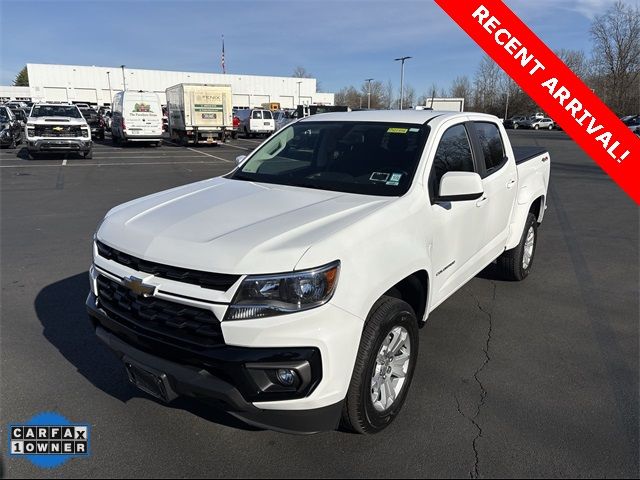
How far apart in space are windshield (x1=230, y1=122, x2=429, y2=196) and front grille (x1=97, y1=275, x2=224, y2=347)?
1461 mm

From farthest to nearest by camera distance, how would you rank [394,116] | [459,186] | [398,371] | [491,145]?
[491,145]
[394,116]
[459,186]
[398,371]

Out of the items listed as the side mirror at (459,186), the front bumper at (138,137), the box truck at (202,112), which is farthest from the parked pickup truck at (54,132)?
the side mirror at (459,186)

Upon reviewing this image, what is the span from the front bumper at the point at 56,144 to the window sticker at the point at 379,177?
16.8 m

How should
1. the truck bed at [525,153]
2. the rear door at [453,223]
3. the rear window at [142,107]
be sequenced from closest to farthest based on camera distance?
1. the rear door at [453,223]
2. the truck bed at [525,153]
3. the rear window at [142,107]

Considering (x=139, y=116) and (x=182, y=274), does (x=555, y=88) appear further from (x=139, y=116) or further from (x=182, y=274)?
(x=139, y=116)

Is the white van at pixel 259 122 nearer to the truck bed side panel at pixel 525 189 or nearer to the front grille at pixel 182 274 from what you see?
the truck bed side panel at pixel 525 189

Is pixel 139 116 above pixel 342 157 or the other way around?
above

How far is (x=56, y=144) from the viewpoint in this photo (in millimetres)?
16812

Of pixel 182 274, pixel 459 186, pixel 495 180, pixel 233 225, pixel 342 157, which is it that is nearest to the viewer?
pixel 182 274

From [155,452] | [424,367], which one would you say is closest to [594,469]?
[424,367]

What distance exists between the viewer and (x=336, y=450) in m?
2.71

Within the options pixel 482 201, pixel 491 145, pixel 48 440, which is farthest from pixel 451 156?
pixel 48 440

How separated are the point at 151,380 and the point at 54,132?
17.2 m

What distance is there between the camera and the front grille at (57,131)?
655 inches
